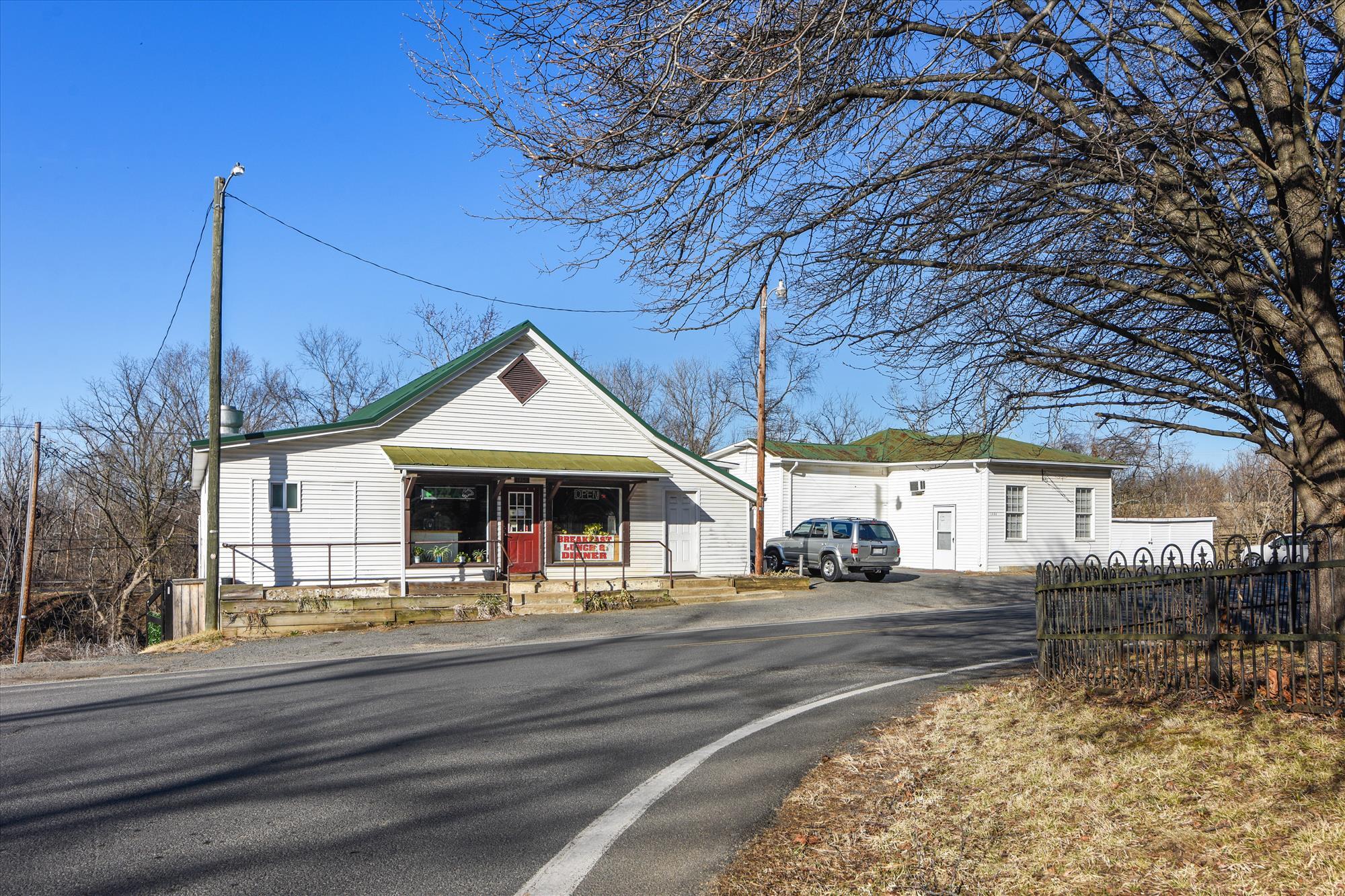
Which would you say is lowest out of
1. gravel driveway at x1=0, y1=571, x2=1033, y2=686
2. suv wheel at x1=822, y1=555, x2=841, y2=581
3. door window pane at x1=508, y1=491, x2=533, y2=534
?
gravel driveway at x1=0, y1=571, x2=1033, y2=686

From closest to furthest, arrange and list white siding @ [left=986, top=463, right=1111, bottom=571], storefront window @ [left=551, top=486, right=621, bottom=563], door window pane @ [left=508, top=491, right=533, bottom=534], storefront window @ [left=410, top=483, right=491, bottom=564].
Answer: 1. storefront window @ [left=410, top=483, right=491, bottom=564]
2. door window pane @ [left=508, top=491, right=533, bottom=534]
3. storefront window @ [left=551, top=486, right=621, bottom=563]
4. white siding @ [left=986, top=463, right=1111, bottom=571]

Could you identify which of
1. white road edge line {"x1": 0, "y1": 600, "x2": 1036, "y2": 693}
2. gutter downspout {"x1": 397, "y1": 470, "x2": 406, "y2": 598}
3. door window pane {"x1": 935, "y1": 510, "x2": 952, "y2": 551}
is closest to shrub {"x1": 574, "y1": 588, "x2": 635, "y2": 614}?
white road edge line {"x1": 0, "y1": 600, "x2": 1036, "y2": 693}

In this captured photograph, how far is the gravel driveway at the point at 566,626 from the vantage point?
14.9 metres

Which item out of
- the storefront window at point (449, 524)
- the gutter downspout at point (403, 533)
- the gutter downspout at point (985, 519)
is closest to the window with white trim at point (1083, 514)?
the gutter downspout at point (985, 519)

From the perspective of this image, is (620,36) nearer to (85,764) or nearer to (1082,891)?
(1082,891)

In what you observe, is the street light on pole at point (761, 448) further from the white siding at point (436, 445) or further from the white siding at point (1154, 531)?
the white siding at point (1154, 531)

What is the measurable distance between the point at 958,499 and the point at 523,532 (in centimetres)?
1667

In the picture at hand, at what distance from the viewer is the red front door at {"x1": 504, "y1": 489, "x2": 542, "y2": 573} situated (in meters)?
25.0

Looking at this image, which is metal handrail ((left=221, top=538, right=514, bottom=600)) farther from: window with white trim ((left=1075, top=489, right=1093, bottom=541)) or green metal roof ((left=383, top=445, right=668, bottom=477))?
window with white trim ((left=1075, top=489, right=1093, bottom=541))

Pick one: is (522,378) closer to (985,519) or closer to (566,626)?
(566,626)

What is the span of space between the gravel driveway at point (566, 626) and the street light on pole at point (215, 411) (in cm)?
158

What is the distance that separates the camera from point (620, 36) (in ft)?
22.9

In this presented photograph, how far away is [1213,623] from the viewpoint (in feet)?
23.1

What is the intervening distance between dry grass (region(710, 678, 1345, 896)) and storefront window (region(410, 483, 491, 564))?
1806cm
